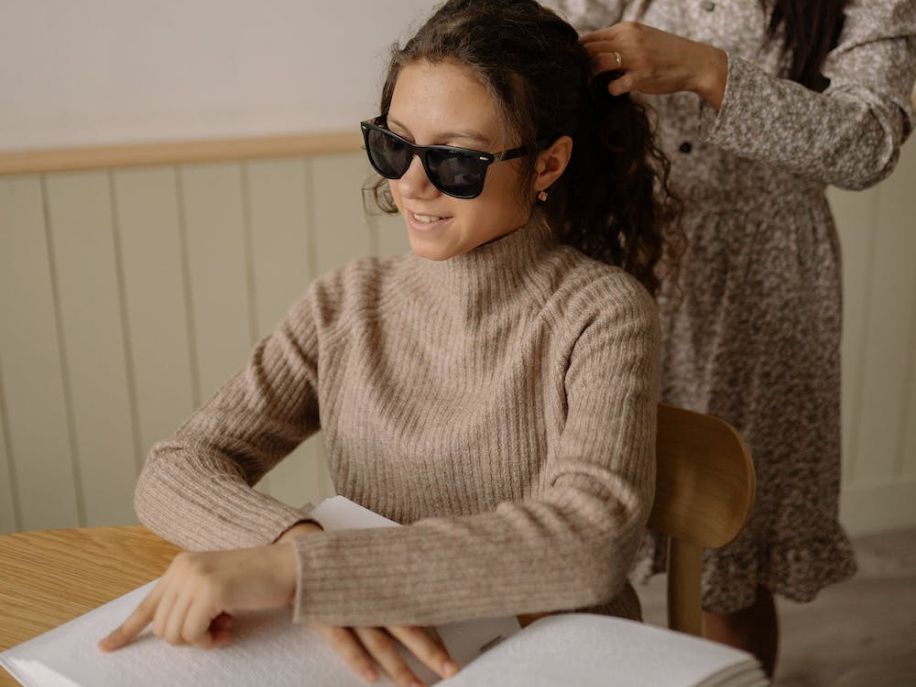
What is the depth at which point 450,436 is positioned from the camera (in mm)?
1146

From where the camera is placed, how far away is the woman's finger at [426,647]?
824 millimetres

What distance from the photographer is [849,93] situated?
4.36 ft

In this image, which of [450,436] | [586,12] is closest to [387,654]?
[450,436]

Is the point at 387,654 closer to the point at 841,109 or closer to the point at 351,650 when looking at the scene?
the point at 351,650

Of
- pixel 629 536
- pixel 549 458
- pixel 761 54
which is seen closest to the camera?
pixel 629 536

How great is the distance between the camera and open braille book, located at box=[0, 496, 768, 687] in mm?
735

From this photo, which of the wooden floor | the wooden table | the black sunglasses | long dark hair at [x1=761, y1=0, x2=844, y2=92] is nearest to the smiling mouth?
the black sunglasses

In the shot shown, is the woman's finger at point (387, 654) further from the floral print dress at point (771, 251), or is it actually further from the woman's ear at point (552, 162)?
the floral print dress at point (771, 251)

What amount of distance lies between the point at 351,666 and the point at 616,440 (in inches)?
14.1

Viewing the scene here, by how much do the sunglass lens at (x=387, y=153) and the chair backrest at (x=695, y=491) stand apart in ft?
1.40

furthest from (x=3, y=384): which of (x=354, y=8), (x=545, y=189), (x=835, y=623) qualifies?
(x=835, y=623)

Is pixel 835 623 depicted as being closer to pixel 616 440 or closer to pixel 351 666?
pixel 616 440

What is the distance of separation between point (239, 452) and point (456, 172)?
1.44 ft

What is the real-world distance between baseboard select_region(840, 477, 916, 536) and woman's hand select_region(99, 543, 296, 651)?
2.21 metres
